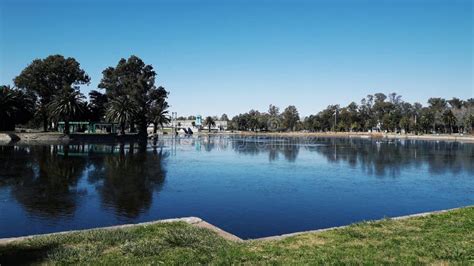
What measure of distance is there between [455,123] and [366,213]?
134 m

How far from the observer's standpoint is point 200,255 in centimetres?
742

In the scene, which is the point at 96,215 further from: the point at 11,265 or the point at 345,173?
the point at 345,173

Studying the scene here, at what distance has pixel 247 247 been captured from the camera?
8102 millimetres

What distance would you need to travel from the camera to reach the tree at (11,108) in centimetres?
6969

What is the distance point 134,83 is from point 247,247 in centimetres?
9045

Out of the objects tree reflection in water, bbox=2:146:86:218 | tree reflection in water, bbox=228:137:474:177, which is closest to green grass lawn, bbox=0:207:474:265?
tree reflection in water, bbox=2:146:86:218

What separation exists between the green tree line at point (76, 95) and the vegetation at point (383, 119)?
8348 cm

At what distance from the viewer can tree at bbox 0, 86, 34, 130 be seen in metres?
69.7

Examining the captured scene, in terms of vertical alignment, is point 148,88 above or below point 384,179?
above

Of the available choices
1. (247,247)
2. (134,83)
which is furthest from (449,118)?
(247,247)

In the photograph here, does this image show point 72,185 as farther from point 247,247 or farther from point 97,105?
point 97,105

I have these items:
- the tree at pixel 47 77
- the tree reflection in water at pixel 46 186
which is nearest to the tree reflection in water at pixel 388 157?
the tree reflection in water at pixel 46 186

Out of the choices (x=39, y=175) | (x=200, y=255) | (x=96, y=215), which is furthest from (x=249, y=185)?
Answer: (x=200, y=255)

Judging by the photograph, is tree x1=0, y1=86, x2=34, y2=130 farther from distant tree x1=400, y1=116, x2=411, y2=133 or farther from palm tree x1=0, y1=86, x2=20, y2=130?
distant tree x1=400, y1=116, x2=411, y2=133
